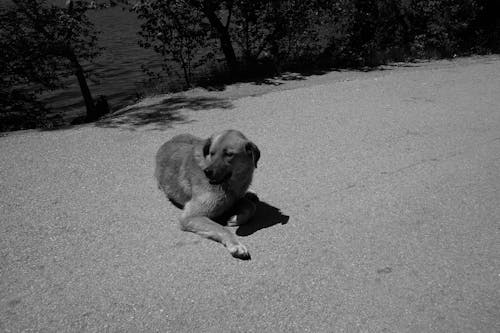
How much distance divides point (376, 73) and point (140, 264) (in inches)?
391

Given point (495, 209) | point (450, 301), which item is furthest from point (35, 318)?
point (495, 209)

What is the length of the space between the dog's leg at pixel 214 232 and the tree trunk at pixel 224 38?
8357mm

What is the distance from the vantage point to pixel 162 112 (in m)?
9.04

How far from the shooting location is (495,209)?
4719mm

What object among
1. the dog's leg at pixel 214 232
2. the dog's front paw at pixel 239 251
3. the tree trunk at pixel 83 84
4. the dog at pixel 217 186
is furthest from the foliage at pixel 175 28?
the dog's front paw at pixel 239 251

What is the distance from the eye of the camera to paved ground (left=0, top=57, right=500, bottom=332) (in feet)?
10.8

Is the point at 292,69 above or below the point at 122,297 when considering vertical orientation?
above

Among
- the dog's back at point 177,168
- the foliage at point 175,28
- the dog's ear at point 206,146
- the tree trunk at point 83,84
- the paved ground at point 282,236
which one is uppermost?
the foliage at point 175,28

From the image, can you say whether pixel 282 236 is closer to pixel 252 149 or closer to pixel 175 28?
pixel 252 149

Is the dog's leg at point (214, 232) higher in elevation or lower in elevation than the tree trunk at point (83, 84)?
lower

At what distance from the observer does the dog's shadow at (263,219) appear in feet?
14.4

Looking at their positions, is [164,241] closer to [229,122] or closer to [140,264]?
[140,264]

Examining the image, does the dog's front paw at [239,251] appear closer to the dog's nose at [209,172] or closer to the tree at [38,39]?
the dog's nose at [209,172]

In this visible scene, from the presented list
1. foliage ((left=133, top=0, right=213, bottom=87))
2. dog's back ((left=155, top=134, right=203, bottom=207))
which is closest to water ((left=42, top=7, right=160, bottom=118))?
foliage ((left=133, top=0, right=213, bottom=87))
